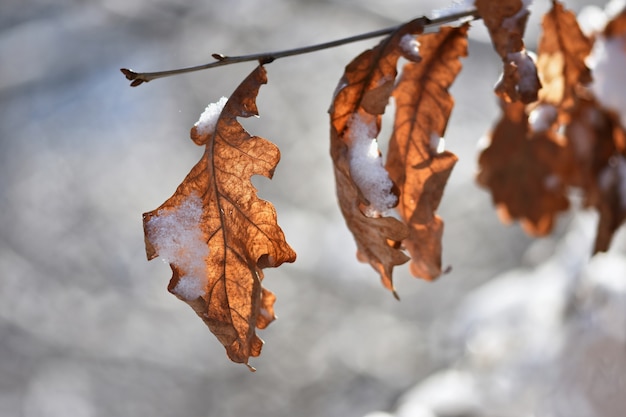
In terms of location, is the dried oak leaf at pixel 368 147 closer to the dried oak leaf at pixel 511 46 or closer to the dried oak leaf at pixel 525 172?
the dried oak leaf at pixel 511 46

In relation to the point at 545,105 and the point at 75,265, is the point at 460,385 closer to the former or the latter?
the point at 545,105

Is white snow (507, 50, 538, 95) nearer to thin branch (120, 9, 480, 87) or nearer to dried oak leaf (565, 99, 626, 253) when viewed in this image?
thin branch (120, 9, 480, 87)

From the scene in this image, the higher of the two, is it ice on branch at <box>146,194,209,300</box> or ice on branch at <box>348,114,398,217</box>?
ice on branch at <box>348,114,398,217</box>

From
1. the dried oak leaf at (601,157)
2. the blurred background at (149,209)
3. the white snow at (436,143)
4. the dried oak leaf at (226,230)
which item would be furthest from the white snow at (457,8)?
the blurred background at (149,209)

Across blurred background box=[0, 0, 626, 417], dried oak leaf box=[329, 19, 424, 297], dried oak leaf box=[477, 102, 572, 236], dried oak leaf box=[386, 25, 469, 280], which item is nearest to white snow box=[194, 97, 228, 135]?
dried oak leaf box=[329, 19, 424, 297]

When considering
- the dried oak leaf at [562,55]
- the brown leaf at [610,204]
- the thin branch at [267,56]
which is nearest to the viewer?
the thin branch at [267,56]

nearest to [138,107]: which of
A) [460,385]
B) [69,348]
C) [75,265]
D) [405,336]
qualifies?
[75,265]
